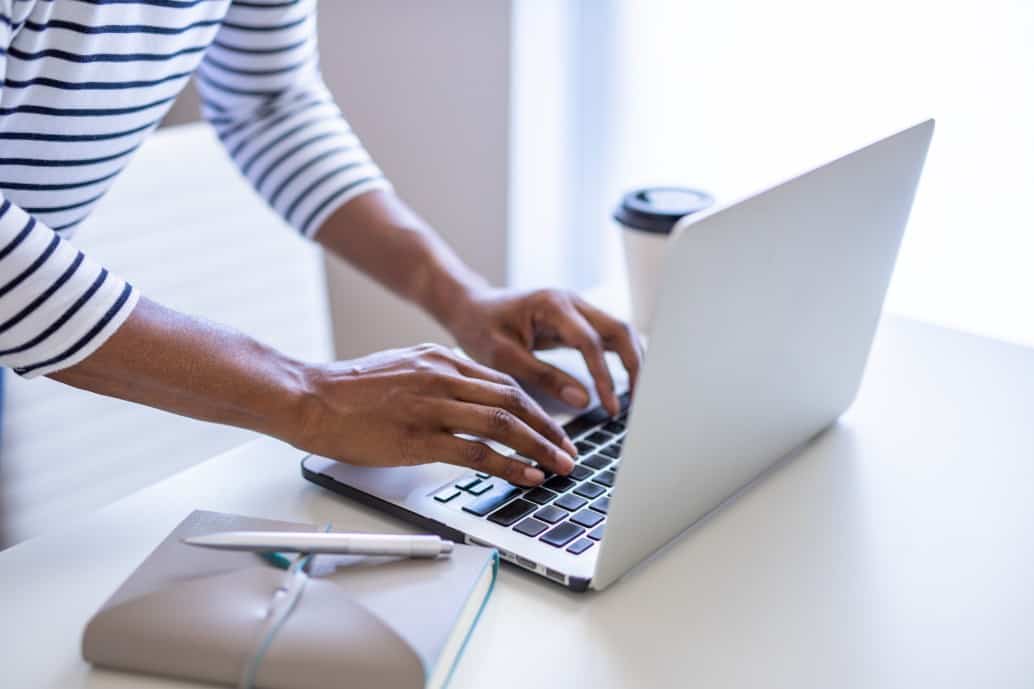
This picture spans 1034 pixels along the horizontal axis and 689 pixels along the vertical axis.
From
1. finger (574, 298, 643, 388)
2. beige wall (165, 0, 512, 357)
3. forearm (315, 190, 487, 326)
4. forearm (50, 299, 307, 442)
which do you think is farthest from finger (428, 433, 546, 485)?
beige wall (165, 0, 512, 357)

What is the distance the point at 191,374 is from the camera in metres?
0.76

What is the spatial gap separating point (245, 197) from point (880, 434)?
0.89m

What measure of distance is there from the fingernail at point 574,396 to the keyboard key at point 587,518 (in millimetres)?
179

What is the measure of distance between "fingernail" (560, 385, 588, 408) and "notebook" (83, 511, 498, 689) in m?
0.29

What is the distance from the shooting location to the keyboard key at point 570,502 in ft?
2.47

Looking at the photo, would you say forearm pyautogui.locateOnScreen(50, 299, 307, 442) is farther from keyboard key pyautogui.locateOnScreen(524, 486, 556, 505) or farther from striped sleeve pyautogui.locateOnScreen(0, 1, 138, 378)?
keyboard key pyautogui.locateOnScreen(524, 486, 556, 505)

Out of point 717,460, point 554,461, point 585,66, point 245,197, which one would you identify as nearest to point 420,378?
point 554,461

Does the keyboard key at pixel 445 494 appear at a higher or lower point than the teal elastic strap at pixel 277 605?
lower

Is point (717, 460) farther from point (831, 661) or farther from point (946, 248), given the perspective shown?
point (946, 248)

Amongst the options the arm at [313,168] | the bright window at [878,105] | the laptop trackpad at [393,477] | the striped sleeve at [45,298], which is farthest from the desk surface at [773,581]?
the bright window at [878,105]

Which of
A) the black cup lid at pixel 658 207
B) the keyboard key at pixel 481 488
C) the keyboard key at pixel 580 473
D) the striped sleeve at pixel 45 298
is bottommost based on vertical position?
the keyboard key at pixel 580 473

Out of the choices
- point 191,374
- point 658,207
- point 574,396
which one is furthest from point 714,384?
point 658,207

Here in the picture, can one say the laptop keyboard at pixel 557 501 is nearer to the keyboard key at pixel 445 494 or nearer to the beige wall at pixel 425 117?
the keyboard key at pixel 445 494

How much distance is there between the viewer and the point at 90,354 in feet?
2.42
